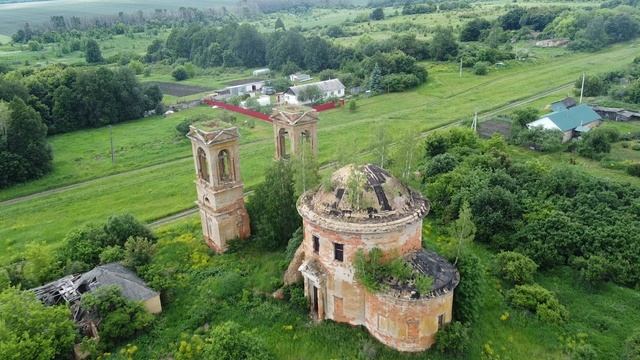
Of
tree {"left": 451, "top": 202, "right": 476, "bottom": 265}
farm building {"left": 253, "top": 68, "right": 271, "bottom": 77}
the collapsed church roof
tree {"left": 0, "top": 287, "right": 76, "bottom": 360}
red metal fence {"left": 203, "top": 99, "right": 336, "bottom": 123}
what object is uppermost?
the collapsed church roof

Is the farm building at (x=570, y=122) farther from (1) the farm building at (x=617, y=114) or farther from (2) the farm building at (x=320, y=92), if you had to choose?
(2) the farm building at (x=320, y=92)

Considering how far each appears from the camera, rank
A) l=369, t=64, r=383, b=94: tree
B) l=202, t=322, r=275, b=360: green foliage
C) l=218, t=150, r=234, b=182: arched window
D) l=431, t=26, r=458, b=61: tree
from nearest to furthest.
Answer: l=202, t=322, r=275, b=360: green foliage → l=218, t=150, r=234, b=182: arched window → l=369, t=64, r=383, b=94: tree → l=431, t=26, r=458, b=61: tree

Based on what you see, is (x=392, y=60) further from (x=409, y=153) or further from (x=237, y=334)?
(x=237, y=334)

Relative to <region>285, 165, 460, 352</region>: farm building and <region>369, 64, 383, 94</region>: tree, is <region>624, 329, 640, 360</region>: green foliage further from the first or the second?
<region>369, 64, 383, 94</region>: tree

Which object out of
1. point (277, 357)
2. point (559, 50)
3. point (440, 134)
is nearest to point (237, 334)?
point (277, 357)

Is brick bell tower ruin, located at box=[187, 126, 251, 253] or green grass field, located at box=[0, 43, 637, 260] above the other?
brick bell tower ruin, located at box=[187, 126, 251, 253]

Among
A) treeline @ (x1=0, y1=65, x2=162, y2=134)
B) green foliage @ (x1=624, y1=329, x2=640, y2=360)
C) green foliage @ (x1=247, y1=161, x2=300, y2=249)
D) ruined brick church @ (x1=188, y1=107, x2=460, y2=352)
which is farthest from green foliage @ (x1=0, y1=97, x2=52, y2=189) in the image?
green foliage @ (x1=624, y1=329, x2=640, y2=360)
